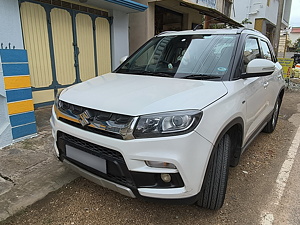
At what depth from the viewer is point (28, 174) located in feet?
9.34

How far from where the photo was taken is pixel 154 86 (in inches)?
88.8

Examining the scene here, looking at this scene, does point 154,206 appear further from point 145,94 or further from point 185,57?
point 185,57

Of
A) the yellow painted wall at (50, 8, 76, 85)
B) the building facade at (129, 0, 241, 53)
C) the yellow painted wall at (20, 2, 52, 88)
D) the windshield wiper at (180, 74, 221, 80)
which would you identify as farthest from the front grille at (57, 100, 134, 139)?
the building facade at (129, 0, 241, 53)

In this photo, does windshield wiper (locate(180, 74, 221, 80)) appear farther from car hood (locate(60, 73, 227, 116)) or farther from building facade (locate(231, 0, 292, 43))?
building facade (locate(231, 0, 292, 43))

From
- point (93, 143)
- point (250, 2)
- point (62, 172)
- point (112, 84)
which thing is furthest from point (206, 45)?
point (250, 2)

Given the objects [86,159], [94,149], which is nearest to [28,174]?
[86,159]

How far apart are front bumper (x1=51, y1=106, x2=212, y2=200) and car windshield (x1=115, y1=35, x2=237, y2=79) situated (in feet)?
3.21

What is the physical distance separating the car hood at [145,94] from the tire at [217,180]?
492 mm

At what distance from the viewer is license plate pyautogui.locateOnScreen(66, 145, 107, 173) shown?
1.95 m

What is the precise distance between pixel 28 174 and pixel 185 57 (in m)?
2.30

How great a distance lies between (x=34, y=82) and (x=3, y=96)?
1.71m

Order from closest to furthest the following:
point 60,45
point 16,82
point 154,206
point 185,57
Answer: point 154,206, point 185,57, point 16,82, point 60,45

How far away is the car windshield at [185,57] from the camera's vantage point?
8.38 feet

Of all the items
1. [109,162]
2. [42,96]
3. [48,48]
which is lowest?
[42,96]
